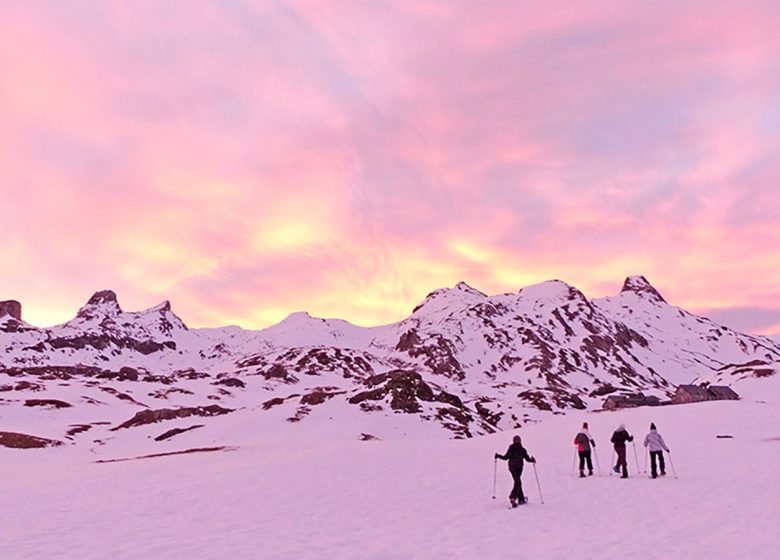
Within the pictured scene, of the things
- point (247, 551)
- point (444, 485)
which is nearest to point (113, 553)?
point (247, 551)

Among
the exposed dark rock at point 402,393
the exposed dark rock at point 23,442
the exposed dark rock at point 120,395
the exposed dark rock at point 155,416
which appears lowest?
the exposed dark rock at point 23,442

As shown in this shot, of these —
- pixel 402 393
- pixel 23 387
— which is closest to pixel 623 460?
pixel 402 393

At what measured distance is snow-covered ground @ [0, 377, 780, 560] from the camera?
16.0 meters

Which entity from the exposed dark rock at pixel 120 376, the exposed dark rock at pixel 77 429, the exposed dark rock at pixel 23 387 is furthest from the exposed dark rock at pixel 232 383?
the exposed dark rock at pixel 77 429

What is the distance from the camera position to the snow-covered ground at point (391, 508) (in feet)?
52.5

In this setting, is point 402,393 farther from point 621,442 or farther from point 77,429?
point 621,442

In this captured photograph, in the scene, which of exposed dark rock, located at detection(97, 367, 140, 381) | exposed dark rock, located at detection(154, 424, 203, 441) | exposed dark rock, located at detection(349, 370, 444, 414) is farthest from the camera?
exposed dark rock, located at detection(97, 367, 140, 381)

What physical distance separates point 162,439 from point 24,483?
34727mm

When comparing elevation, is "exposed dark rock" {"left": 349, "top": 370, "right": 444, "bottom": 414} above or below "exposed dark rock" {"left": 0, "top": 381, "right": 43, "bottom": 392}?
below

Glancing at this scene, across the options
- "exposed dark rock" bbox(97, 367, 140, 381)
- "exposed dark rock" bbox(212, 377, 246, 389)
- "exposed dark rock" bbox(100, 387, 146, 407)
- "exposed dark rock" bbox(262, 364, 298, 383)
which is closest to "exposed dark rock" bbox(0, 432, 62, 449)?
"exposed dark rock" bbox(100, 387, 146, 407)

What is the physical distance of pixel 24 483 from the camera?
3072 centimetres

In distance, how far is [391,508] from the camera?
22.0 metres

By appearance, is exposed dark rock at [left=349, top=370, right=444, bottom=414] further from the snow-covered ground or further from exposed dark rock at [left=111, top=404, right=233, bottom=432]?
the snow-covered ground

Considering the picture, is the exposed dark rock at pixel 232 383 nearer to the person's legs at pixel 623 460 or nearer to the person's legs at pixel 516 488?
the person's legs at pixel 623 460
